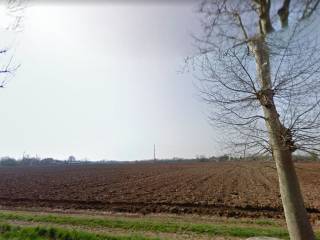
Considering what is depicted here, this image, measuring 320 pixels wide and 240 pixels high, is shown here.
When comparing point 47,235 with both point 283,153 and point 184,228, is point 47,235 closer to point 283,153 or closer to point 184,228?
point 184,228

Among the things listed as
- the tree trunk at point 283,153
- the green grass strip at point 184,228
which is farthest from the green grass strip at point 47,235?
the tree trunk at point 283,153

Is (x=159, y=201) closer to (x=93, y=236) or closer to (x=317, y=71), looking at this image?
(x=93, y=236)

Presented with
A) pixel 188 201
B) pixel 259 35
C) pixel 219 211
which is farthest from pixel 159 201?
pixel 259 35

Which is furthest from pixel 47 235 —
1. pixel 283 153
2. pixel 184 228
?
pixel 283 153

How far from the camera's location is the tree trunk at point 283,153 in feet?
22.8

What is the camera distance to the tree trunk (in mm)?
6961

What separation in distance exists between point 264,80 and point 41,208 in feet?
57.6

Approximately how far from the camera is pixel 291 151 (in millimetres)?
7090

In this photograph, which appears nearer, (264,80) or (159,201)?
(264,80)

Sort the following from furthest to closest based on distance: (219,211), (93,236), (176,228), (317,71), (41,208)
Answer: (41,208)
(219,211)
(176,228)
(93,236)
(317,71)

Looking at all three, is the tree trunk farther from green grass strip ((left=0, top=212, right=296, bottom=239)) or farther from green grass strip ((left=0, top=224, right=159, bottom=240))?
green grass strip ((left=0, top=224, right=159, bottom=240))

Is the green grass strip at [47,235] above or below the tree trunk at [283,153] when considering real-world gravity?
below

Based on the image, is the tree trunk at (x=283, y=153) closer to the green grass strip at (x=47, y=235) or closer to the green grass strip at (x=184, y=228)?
the green grass strip at (x=184, y=228)

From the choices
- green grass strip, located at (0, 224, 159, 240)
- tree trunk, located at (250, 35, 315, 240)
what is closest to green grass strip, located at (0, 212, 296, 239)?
green grass strip, located at (0, 224, 159, 240)
